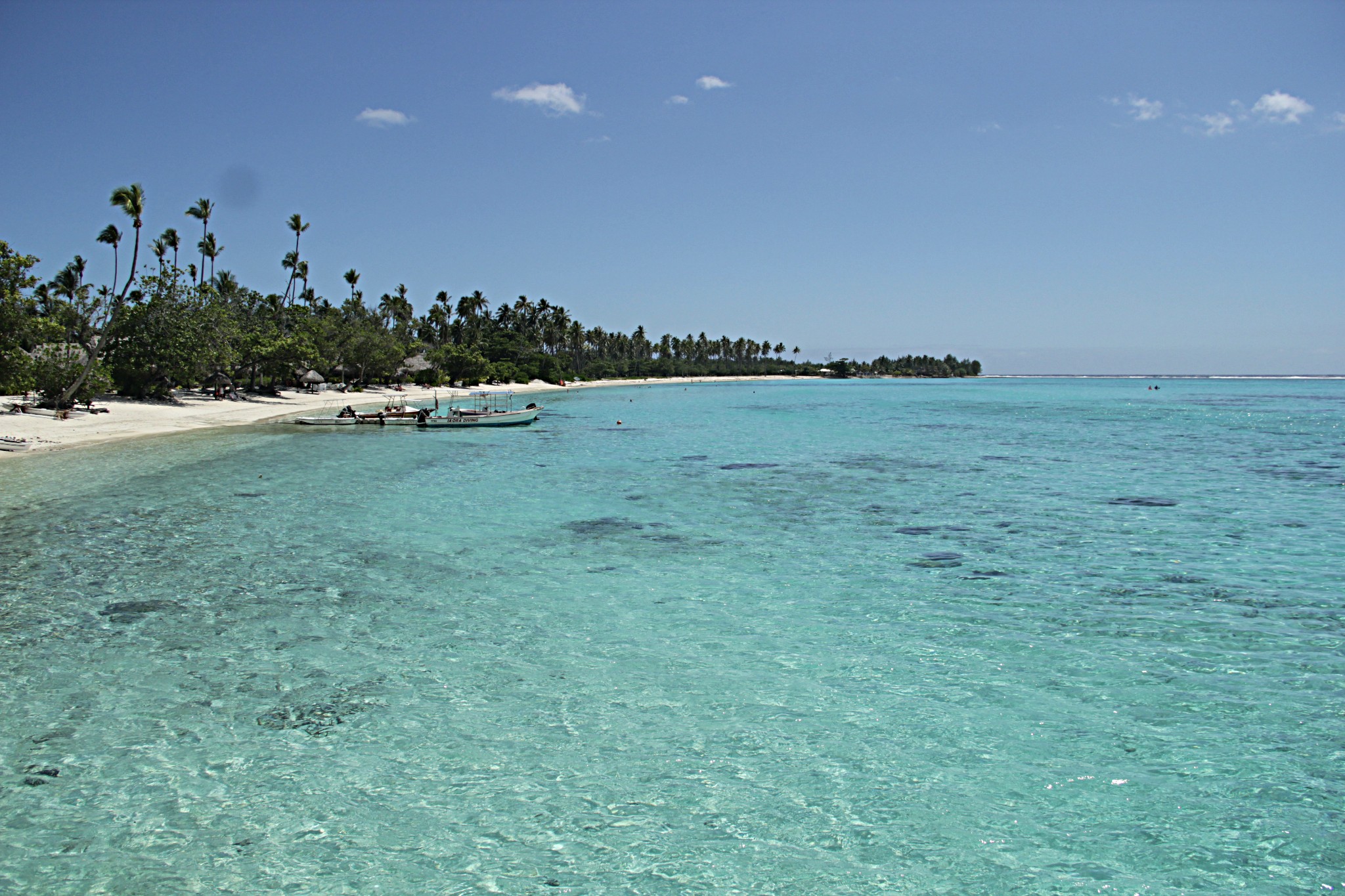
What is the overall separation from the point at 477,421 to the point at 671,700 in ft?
114

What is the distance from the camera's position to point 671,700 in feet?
23.8

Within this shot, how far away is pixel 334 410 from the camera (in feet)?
172

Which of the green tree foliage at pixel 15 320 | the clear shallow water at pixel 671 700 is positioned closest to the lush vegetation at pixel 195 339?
the green tree foliage at pixel 15 320

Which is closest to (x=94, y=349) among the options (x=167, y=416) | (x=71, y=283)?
(x=167, y=416)

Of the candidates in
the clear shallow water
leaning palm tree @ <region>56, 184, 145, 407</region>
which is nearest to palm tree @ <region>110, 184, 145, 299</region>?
leaning palm tree @ <region>56, 184, 145, 407</region>

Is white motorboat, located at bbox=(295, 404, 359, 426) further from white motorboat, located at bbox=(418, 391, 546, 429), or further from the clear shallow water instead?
the clear shallow water

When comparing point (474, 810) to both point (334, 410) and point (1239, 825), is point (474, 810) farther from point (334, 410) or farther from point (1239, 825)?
point (334, 410)

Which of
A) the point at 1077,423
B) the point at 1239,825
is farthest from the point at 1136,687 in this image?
the point at 1077,423

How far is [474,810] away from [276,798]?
1378 millimetres

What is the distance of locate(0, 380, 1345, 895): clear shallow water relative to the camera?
4.88 meters

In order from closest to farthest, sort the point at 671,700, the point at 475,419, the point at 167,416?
the point at 671,700, the point at 167,416, the point at 475,419

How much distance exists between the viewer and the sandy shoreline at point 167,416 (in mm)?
30172

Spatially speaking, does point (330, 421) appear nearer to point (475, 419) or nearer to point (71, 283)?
point (475, 419)

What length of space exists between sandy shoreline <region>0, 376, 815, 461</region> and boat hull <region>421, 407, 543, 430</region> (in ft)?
32.5
